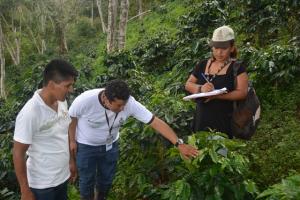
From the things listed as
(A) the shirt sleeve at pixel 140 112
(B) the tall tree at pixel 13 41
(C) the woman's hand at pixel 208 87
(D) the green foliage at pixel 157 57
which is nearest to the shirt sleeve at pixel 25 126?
(A) the shirt sleeve at pixel 140 112

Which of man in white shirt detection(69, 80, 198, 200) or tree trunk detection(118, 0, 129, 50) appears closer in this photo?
man in white shirt detection(69, 80, 198, 200)

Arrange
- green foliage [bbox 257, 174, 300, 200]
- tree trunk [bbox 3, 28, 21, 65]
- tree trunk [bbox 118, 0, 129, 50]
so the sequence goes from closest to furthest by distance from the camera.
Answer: green foliage [bbox 257, 174, 300, 200] < tree trunk [bbox 118, 0, 129, 50] < tree trunk [bbox 3, 28, 21, 65]

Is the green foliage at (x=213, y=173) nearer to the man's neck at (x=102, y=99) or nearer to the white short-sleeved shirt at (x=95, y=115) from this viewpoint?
the white short-sleeved shirt at (x=95, y=115)

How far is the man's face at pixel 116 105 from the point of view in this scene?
11.9ft

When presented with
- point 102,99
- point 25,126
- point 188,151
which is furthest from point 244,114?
point 25,126

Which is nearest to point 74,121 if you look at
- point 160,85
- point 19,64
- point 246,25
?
point 160,85

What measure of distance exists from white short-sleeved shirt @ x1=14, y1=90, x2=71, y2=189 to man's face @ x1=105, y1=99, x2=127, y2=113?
1.48ft

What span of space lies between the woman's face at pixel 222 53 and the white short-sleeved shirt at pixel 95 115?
860 millimetres

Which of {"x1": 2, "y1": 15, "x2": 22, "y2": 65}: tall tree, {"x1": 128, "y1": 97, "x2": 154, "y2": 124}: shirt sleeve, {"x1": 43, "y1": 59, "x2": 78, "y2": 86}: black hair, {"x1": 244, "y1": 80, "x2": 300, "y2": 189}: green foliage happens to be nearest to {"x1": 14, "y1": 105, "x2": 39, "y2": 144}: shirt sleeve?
{"x1": 43, "y1": 59, "x2": 78, "y2": 86}: black hair

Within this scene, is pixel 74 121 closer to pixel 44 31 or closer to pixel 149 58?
pixel 149 58

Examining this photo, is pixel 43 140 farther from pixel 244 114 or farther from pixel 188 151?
pixel 244 114

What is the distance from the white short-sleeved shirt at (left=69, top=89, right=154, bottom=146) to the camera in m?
3.87

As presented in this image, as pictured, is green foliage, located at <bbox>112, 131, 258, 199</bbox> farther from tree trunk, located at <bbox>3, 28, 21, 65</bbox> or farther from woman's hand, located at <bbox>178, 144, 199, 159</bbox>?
tree trunk, located at <bbox>3, 28, 21, 65</bbox>

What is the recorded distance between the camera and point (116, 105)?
3676 millimetres
